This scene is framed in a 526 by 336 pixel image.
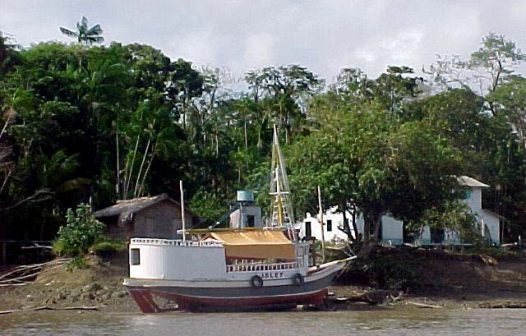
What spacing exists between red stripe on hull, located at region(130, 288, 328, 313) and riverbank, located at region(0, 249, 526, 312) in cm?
179

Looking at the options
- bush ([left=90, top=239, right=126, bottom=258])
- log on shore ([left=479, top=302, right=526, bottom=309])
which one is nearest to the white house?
log on shore ([left=479, top=302, right=526, bottom=309])

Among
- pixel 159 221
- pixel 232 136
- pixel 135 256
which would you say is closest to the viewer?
pixel 135 256

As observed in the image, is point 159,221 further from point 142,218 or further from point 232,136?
point 232,136

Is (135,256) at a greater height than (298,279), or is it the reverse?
(135,256)

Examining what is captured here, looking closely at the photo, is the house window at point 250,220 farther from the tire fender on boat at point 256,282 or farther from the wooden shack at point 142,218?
the tire fender on boat at point 256,282

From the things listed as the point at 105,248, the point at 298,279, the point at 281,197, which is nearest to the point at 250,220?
the point at 281,197

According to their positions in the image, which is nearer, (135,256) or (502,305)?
(135,256)

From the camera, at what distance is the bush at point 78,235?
151ft

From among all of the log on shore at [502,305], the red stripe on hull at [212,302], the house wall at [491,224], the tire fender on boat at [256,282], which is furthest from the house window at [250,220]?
the house wall at [491,224]

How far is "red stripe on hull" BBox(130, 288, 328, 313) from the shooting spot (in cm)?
4000

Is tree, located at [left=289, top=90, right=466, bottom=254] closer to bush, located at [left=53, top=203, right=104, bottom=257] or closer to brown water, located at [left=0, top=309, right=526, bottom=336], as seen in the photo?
brown water, located at [left=0, top=309, right=526, bottom=336]

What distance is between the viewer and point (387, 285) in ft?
156

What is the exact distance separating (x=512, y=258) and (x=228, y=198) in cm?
1858

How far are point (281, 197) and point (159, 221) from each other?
28.7 feet
